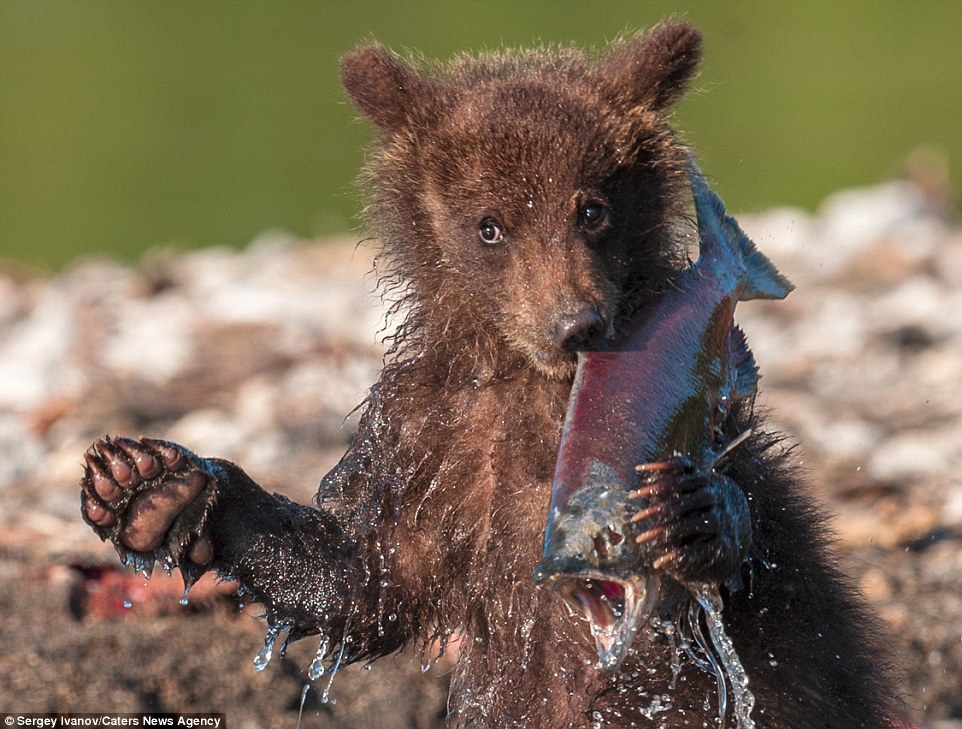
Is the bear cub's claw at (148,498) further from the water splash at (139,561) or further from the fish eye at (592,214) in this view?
the fish eye at (592,214)

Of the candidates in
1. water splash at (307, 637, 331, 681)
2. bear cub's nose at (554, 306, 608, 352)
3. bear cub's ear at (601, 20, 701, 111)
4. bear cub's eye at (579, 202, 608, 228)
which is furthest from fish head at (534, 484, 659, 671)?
bear cub's ear at (601, 20, 701, 111)

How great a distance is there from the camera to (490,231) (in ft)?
14.5

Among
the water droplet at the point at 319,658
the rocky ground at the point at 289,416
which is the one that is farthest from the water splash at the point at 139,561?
the rocky ground at the point at 289,416

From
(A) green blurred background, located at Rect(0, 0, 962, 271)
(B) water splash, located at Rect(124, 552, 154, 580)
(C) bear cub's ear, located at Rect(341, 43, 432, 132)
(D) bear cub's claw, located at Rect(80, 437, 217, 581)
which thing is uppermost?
(A) green blurred background, located at Rect(0, 0, 962, 271)

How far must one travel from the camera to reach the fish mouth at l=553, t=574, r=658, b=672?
3840 millimetres

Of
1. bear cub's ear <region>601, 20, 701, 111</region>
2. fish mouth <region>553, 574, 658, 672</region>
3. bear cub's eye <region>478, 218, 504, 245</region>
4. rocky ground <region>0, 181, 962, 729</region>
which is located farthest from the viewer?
rocky ground <region>0, 181, 962, 729</region>

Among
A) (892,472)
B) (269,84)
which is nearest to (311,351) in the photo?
(892,472)

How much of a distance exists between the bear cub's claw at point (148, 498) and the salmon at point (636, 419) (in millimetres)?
1033

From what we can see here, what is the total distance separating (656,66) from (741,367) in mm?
901

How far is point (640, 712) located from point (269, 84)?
1878 centimetres

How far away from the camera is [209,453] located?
7754mm

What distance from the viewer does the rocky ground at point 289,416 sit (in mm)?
5684

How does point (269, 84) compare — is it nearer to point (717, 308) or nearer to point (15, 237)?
point (15, 237)

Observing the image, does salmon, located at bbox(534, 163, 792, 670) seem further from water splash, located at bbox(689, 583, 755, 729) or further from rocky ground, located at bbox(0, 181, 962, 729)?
rocky ground, located at bbox(0, 181, 962, 729)
